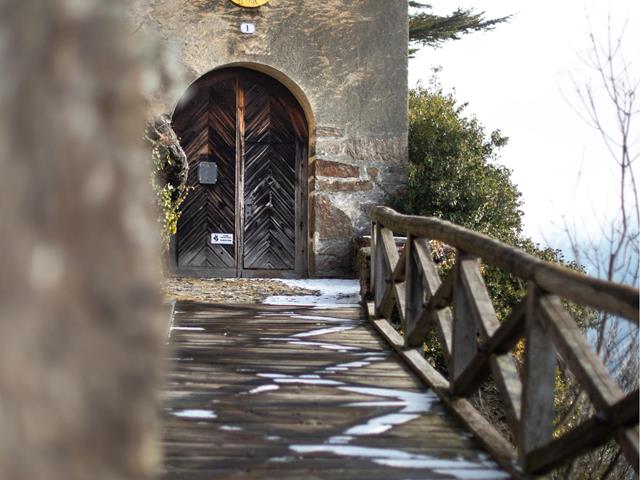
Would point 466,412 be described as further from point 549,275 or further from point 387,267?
point 387,267

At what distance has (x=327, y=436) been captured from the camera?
11.3 feet

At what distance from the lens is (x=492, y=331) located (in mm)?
3352

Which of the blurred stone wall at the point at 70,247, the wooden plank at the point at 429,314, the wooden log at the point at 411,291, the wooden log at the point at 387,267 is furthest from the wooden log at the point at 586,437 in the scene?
the wooden log at the point at 387,267

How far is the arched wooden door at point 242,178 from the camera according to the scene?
8.88 m

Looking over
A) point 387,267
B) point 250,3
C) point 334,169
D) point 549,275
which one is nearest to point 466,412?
point 549,275

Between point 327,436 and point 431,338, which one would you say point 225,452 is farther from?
point 431,338

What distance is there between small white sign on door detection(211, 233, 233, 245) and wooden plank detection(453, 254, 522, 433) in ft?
17.7

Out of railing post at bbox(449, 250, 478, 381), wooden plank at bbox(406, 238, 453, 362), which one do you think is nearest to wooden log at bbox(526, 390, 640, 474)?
railing post at bbox(449, 250, 478, 381)

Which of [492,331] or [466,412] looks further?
[466,412]

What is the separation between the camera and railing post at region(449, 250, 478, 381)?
12.7 feet

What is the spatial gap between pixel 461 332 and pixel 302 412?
2.57ft

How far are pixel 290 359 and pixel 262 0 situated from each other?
4786 millimetres

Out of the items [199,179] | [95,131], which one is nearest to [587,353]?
[95,131]

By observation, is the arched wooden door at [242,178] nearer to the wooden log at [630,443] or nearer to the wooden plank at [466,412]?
the wooden plank at [466,412]
